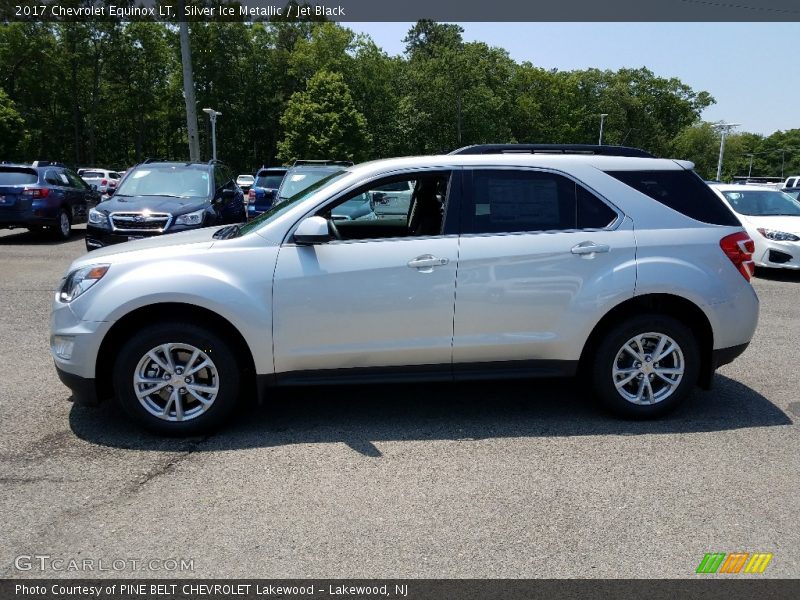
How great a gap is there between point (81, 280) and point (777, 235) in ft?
37.6

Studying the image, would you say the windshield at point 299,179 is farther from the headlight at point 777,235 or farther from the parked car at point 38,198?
the headlight at point 777,235

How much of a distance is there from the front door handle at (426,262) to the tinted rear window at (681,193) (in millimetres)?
1437

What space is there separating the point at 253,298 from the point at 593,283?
2292 mm

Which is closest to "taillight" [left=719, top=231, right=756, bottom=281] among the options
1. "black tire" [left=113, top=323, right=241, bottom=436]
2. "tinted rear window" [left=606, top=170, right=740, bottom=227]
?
"tinted rear window" [left=606, top=170, right=740, bottom=227]

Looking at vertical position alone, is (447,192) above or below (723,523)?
above

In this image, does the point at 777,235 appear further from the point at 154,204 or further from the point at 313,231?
the point at 154,204

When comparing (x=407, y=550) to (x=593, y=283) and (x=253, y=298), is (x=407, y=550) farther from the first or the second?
(x=593, y=283)

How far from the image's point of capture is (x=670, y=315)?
468cm

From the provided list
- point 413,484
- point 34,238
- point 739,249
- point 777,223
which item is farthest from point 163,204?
point 777,223

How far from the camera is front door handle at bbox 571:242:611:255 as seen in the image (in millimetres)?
4461

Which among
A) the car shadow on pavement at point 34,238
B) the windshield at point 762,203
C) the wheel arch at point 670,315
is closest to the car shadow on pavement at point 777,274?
the windshield at point 762,203

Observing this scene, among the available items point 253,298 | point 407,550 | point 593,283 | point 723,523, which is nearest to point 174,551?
point 407,550

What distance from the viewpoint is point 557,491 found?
365cm

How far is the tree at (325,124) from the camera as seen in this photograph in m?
49.0
